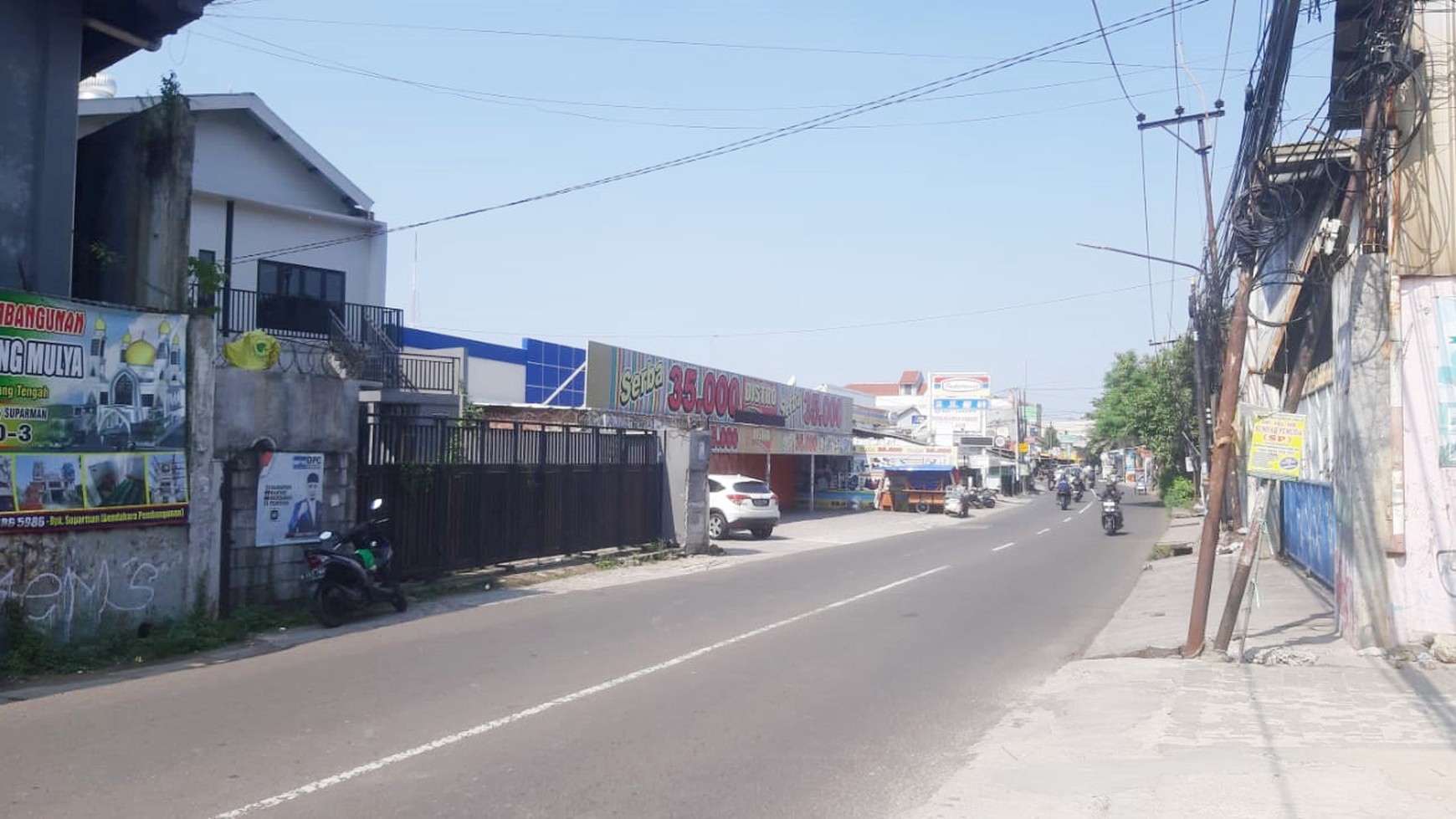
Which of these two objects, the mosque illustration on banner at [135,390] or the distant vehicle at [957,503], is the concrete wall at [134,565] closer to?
the mosque illustration on banner at [135,390]

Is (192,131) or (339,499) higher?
(192,131)

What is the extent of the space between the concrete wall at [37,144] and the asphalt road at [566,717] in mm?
4719

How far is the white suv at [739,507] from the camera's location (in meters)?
28.9

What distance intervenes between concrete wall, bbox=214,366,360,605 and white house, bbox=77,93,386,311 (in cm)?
1053

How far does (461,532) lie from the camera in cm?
1670

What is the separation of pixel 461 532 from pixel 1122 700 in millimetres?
10491

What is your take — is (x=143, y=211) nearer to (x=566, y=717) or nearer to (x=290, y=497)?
(x=290, y=497)

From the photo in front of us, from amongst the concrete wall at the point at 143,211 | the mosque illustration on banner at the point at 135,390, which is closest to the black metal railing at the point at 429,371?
the concrete wall at the point at 143,211

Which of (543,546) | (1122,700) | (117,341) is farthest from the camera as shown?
(543,546)

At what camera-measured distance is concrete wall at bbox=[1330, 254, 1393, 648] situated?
1052cm

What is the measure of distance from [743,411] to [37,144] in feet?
90.4

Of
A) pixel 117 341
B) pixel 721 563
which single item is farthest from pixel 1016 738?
pixel 721 563

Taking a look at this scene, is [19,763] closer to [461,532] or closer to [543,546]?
[461,532]

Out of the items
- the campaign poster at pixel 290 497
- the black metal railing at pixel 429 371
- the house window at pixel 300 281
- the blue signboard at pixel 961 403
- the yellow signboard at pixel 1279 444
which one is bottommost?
the campaign poster at pixel 290 497
